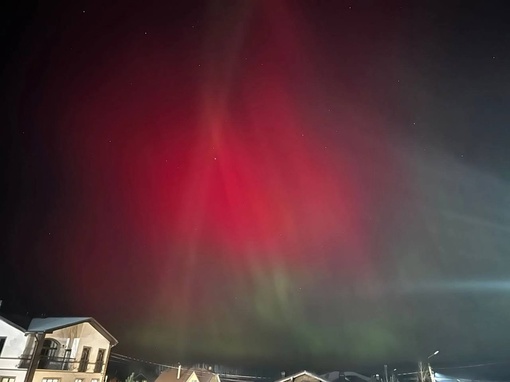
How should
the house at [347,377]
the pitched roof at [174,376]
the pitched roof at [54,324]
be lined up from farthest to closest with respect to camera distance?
1. the house at [347,377]
2. the pitched roof at [174,376]
3. the pitched roof at [54,324]

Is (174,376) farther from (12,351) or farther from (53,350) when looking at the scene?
(12,351)

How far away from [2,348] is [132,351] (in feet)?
184

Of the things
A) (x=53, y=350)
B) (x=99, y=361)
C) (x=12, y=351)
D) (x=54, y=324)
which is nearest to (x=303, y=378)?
(x=99, y=361)

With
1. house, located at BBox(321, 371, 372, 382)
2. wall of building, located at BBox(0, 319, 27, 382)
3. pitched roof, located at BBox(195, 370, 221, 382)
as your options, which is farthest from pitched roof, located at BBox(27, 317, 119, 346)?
house, located at BBox(321, 371, 372, 382)

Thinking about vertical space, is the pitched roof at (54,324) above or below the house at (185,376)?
above

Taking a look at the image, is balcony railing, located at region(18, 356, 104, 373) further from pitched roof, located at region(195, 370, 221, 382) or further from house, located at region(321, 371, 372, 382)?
house, located at region(321, 371, 372, 382)

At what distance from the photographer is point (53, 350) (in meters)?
31.1

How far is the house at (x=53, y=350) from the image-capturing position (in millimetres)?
28391

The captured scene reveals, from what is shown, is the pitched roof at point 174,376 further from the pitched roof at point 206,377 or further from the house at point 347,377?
the house at point 347,377

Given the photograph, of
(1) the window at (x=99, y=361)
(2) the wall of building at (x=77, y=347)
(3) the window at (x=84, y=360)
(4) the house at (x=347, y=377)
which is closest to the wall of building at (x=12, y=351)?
(2) the wall of building at (x=77, y=347)

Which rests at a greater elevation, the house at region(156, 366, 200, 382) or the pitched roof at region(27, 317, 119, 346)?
the pitched roof at region(27, 317, 119, 346)

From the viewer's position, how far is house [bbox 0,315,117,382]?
28391 mm

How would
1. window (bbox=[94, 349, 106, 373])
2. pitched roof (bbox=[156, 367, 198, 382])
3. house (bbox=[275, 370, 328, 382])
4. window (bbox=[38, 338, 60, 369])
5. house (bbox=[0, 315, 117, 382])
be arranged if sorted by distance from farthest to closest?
pitched roof (bbox=[156, 367, 198, 382]), house (bbox=[275, 370, 328, 382]), window (bbox=[94, 349, 106, 373]), window (bbox=[38, 338, 60, 369]), house (bbox=[0, 315, 117, 382])

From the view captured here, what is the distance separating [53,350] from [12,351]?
3286 millimetres
